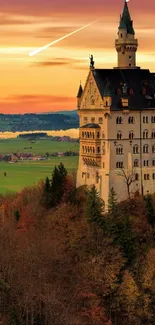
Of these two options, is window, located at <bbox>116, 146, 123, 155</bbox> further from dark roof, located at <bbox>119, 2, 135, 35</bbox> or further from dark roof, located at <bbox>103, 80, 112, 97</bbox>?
dark roof, located at <bbox>119, 2, 135, 35</bbox>

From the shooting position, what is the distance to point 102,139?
111m

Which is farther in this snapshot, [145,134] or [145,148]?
[145,148]

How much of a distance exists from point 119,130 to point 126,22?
17212 millimetres

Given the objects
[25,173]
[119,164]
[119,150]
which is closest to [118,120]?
[119,150]

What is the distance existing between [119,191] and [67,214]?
791 centimetres

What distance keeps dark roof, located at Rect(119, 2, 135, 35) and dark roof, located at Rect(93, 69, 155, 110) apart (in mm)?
6674

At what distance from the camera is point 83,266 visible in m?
97.1

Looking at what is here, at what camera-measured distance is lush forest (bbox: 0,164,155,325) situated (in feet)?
293

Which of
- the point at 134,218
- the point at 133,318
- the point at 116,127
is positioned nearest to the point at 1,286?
the point at 133,318

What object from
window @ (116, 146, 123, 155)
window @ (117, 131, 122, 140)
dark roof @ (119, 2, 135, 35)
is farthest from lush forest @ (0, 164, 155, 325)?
dark roof @ (119, 2, 135, 35)

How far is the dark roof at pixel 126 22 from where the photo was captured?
384 ft

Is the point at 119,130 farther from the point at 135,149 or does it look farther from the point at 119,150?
the point at 135,149

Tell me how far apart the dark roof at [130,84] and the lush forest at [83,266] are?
12.7 meters

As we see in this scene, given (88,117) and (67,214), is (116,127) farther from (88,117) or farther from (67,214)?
(67,214)
